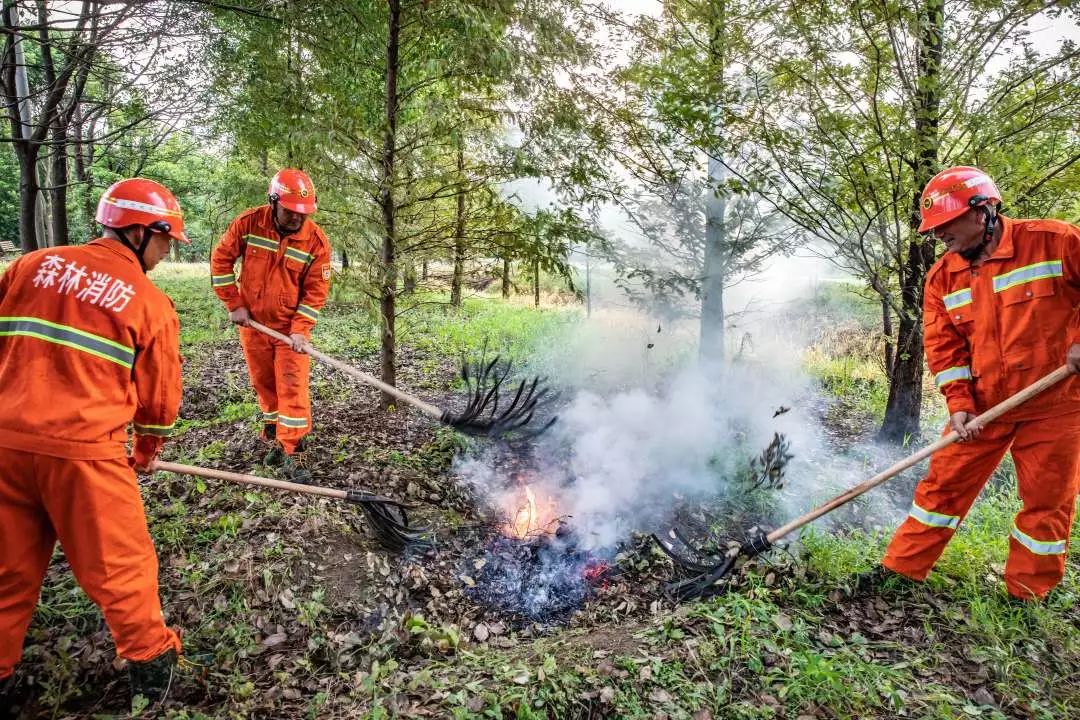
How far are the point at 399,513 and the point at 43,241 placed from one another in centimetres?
773

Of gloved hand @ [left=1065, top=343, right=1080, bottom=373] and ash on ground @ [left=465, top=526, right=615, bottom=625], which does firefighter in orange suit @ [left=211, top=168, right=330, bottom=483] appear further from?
gloved hand @ [left=1065, top=343, right=1080, bottom=373]


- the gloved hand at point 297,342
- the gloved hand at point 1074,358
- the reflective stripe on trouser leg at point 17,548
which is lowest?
the reflective stripe on trouser leg at point 17,548

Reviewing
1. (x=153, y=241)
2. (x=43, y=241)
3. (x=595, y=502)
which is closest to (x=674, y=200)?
(x=595, y=502)

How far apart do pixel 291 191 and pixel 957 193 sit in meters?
4.81

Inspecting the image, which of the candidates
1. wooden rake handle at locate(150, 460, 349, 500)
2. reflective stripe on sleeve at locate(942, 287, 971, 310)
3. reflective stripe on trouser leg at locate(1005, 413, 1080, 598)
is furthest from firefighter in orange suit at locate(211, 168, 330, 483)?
reflective stripe on trouser leg at locate(1005, 413, 1080, 598)

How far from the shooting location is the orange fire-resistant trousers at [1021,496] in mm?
3205

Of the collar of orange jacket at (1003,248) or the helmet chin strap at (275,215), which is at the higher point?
the helmet chin strap at (275,215)

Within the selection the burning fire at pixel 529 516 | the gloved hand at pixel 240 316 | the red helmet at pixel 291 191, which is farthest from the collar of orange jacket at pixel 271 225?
the burning fire at pixel 529 516

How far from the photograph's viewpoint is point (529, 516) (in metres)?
5.01

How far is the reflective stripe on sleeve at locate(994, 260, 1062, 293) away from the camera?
3111 mm

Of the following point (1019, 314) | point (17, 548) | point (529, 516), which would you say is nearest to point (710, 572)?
point (529, 516)

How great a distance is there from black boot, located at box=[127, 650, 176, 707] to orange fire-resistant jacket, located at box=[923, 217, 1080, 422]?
4.76m

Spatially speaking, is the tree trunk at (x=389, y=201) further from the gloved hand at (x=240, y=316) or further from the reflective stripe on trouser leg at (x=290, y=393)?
the gloved hand at (x=240, y=316)

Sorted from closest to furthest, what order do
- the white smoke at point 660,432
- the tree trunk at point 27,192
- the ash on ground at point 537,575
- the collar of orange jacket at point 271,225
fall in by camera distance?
the ash on ground at point 537,575
the collar of orange jacket at point 271,225
the tree trunk at point 27,192
the white smoke at point 660,432
